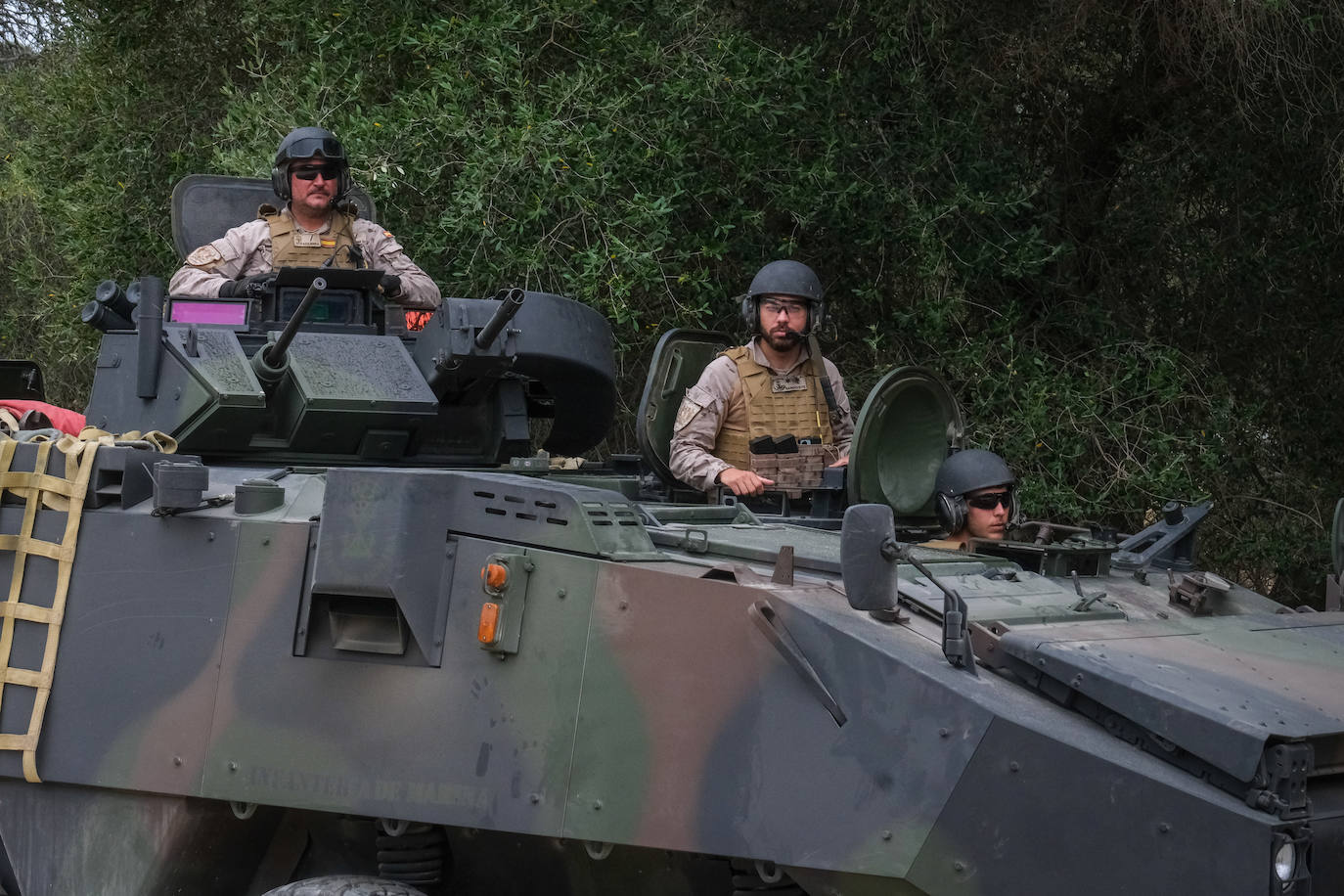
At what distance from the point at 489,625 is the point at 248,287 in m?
2.72

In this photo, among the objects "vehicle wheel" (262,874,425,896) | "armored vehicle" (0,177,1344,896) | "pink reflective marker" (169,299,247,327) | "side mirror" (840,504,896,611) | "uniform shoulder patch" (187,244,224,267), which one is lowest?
"vehicle wheel" (262,874,425,896)

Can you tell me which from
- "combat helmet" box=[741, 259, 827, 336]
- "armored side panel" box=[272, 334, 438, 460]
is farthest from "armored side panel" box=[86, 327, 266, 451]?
"combat helmet" box=[741, 259, 827, 336]

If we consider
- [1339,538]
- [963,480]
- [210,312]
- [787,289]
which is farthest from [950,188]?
[210,312]

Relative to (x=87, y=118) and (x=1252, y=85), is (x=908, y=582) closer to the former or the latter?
(x=1252, y=85)

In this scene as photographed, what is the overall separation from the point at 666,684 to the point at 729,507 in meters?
Answer: 1.39

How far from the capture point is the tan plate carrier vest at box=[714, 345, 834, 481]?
23.3 feet

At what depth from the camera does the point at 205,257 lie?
7.31m

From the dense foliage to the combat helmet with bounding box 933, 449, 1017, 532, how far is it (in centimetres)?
388

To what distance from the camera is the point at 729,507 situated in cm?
587

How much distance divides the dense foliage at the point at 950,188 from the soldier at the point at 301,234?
2277 mm

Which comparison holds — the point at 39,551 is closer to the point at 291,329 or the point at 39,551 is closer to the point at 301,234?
the point at 291,329

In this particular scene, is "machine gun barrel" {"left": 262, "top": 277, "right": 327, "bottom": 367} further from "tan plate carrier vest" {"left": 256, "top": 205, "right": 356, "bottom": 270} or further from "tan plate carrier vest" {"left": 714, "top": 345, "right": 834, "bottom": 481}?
"tan plate carrier vest" {"left": 714, "top": 345, "right": 834, "bottom": 481}

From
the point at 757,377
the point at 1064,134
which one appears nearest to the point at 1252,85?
the point at 1064,134

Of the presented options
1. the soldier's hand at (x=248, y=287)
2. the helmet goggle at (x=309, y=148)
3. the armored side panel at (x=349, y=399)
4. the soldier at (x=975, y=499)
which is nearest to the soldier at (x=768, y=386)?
the soldier at (x=975, y=499)
